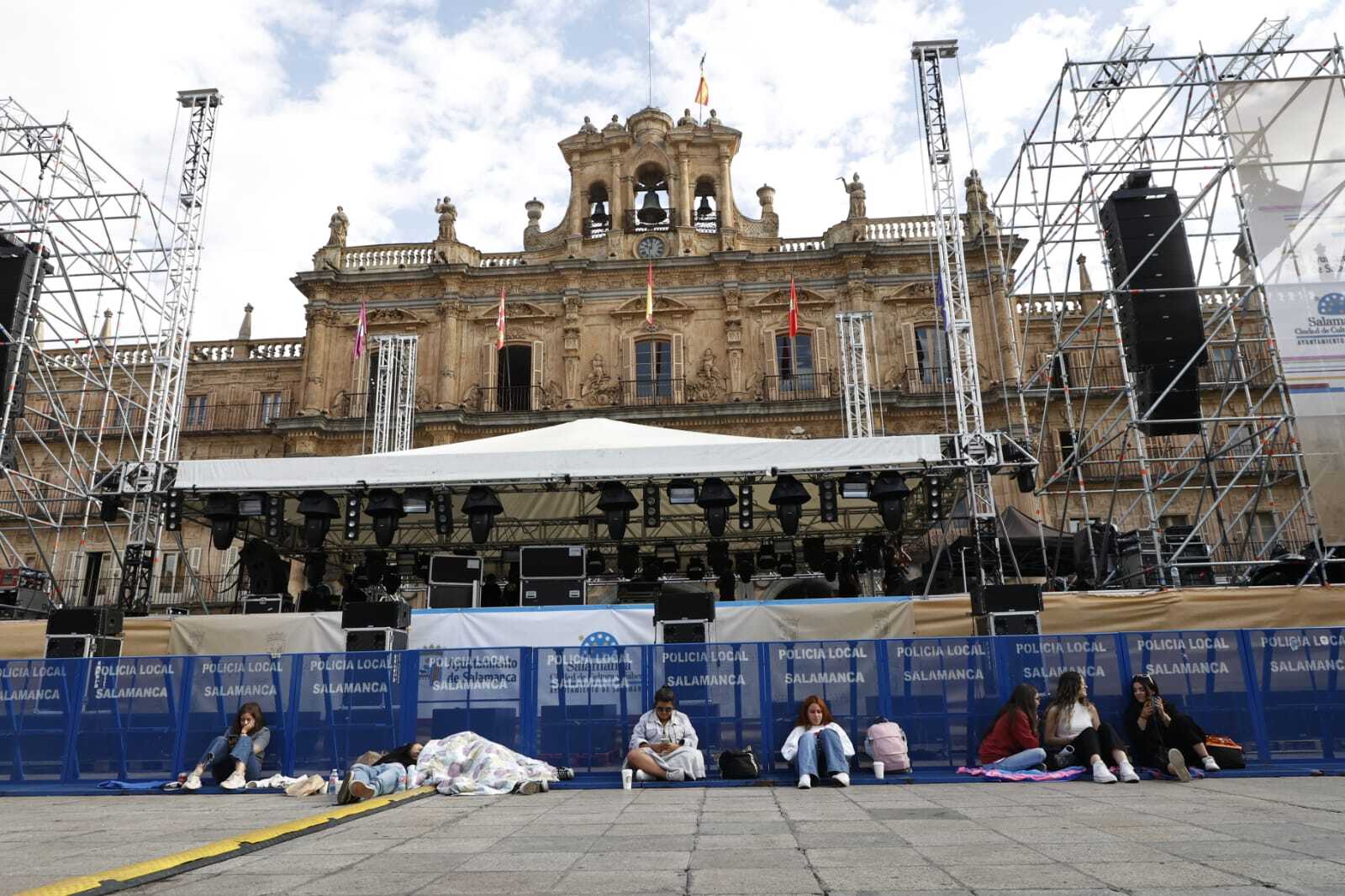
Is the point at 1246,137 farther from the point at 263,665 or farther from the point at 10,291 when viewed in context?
the point at 10,291

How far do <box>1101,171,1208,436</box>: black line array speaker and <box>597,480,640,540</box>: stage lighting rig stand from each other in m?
7.69

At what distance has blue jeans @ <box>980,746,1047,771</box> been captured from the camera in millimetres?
8109

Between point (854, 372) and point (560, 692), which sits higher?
point (854, 372)

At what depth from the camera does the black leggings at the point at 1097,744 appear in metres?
7.98

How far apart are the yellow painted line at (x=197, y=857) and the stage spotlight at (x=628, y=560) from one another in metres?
11.2

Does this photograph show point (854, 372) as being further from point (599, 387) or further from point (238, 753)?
point (238, 753)

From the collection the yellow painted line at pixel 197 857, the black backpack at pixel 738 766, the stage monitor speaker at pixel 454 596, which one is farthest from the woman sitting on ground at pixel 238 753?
the stage monitor speaker at pixel 454 596

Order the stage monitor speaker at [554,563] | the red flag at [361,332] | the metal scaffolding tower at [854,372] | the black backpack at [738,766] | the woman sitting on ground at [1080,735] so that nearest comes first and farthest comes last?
1. the woman sitting on ground at [1080,735]
2. the black backpack at [738,766]
3. the stage monitor speaker at [554,563]
4. the metal scaffolding tower at [854,372]
5. the red flag at [361,332]

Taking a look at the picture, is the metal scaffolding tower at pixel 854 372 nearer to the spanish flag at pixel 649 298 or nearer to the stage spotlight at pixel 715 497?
the spanish flag at pixel 649 298

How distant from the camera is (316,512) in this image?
14.2m

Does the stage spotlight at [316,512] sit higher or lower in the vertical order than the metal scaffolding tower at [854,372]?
lower

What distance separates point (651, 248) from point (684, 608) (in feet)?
62.1

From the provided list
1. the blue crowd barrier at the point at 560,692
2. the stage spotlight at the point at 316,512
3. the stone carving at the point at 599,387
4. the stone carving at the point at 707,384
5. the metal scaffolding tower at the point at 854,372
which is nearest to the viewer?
the blue crowd barrier at the point at 560,692

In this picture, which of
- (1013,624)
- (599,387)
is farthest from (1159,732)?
(599,387)
